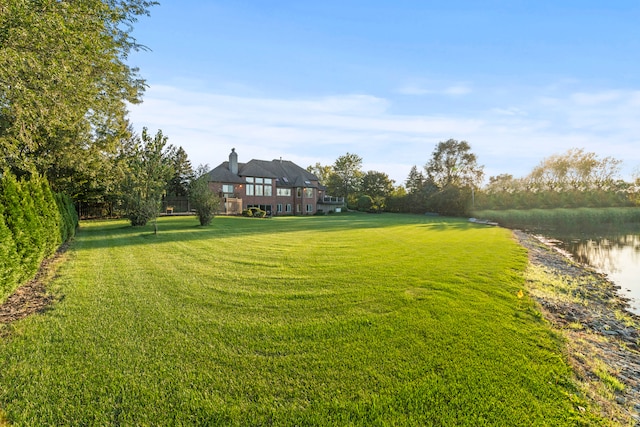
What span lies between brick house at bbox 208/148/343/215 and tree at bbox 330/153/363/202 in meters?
14.1

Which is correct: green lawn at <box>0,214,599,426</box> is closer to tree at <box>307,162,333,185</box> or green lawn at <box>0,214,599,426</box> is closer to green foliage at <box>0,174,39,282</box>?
green foliage at <box>0,174,39,282</box>

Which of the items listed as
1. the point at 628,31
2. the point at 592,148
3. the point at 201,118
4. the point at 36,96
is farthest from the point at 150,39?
the point at 592,148

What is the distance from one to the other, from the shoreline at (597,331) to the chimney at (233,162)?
31.3m

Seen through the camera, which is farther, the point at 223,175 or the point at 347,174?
the point at 347,174

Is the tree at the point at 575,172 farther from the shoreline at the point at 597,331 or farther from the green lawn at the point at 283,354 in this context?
the green lawn at the point at 283,354

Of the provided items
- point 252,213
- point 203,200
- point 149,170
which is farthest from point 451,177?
point 149,170

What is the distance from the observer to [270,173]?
3591 cm

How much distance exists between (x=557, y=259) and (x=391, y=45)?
12.1 metres

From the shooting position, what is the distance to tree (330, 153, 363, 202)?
2211 inches

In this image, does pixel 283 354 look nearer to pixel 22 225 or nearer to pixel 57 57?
pixel 22 225

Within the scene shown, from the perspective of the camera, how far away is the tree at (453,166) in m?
45.6

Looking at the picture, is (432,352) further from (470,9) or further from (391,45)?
(391,45)

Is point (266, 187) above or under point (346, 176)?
under

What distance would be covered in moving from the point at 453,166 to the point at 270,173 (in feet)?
103
